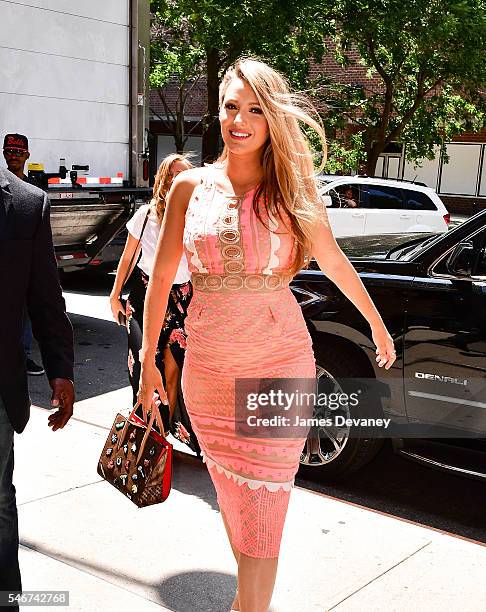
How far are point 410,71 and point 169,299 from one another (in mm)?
13120

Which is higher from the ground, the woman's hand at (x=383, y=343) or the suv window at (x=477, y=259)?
the suv window at (x=477, y=259)

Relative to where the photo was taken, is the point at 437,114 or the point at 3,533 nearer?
the point at 3,533

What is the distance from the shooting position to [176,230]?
116 inches

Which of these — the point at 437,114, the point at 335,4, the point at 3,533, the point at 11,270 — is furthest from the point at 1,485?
the point at 437,114

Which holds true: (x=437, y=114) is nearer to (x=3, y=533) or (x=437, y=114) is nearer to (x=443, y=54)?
(x=443, y=54)

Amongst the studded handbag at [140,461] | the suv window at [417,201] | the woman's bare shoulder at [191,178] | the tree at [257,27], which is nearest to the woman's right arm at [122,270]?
the studded handbag at [140,461]

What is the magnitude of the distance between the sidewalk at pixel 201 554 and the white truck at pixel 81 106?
382 centimetres

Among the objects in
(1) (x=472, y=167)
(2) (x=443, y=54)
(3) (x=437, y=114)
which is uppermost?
(2) (x=443, y=54)

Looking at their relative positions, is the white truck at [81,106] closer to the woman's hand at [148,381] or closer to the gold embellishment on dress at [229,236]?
the woman's hand at [148,381]

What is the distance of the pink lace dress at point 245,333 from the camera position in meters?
2.80

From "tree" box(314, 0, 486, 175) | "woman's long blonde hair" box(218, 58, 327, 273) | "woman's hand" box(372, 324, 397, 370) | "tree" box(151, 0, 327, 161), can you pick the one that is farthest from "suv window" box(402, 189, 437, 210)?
Answer: "woman's long blonde hair" box(218, 58, 327, 273)

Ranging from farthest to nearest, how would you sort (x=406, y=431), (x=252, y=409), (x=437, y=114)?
(x=437, y=114)
(x=406, y=431)
(x=252, y=409)

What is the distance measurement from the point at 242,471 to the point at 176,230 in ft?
2.80

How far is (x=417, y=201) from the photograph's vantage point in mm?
14625
